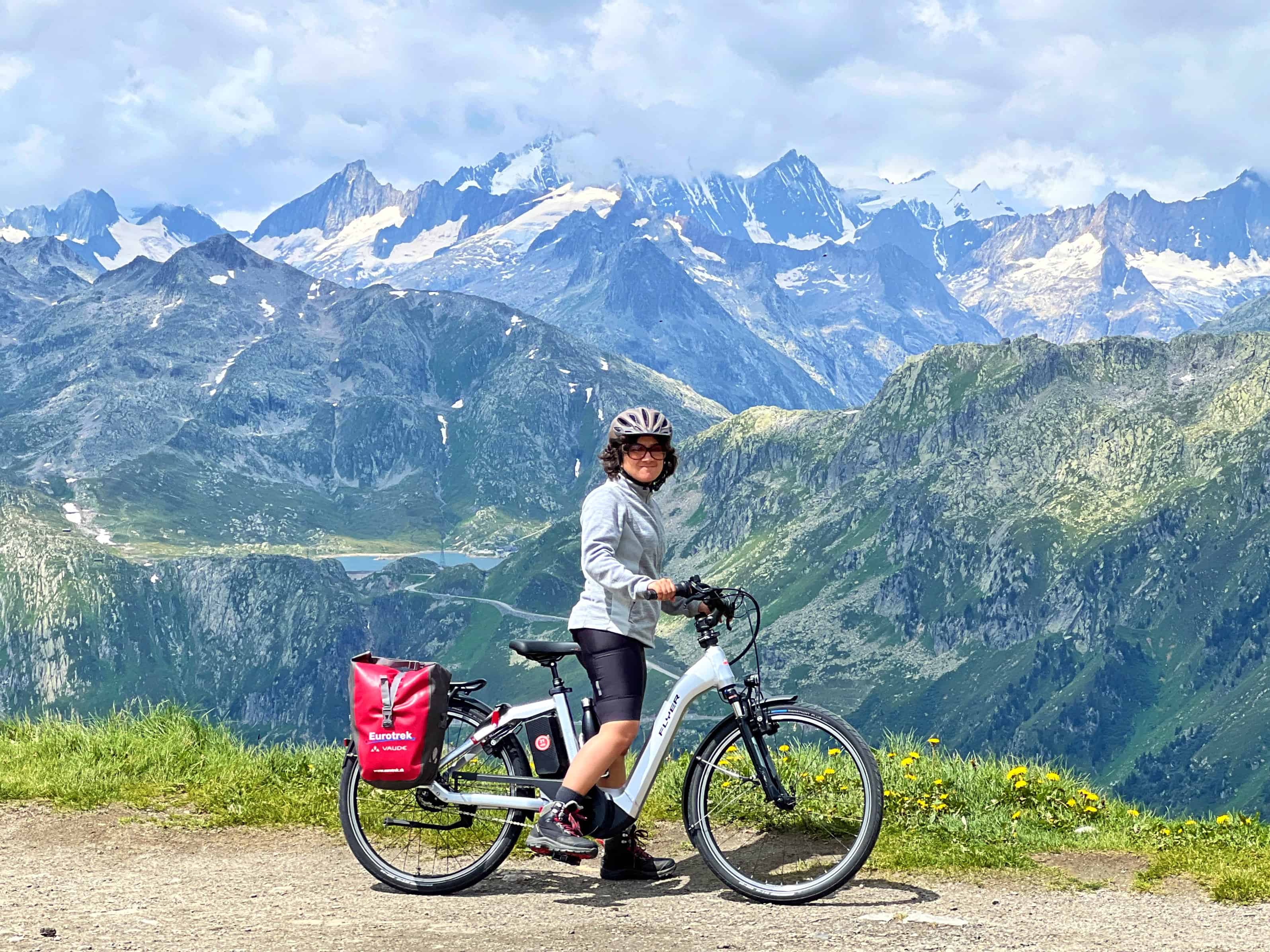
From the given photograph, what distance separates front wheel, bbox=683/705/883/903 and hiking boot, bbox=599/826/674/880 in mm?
598

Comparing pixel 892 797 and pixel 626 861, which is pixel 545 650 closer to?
pixel 626 861

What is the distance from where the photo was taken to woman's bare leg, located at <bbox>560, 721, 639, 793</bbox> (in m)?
11.0

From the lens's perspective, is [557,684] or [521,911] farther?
[557,684]

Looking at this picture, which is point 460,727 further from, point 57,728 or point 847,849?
point 57,728

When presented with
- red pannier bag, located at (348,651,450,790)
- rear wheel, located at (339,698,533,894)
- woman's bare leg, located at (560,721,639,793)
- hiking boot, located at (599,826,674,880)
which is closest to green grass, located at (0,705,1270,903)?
rear wheel, located at (339,698,533,894)

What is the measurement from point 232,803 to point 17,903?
369cm

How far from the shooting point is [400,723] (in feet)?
37.7

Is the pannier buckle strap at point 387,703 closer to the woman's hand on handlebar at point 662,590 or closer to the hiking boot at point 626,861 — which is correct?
the hiking boot at point 626,861

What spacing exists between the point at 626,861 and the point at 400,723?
8.91 ft

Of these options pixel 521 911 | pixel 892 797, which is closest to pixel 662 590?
pixel 521 911

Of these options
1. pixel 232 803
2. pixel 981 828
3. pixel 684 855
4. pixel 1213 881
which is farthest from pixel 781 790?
pixel 232 803

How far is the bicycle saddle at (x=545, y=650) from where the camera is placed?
1104 centimetres

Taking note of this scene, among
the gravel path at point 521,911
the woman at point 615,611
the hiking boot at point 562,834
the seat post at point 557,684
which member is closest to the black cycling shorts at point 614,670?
the woman at point 615,611

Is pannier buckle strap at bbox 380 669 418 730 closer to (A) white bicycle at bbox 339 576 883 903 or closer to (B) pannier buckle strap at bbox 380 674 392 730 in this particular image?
(B) pannier buckle strap at bbox 380 674 392 730
